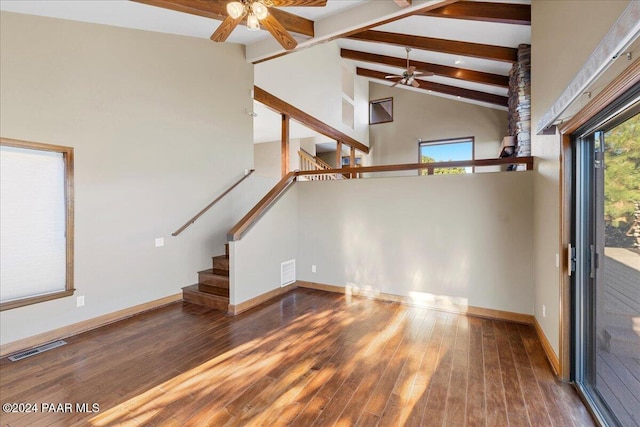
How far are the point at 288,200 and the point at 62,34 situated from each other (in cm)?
336

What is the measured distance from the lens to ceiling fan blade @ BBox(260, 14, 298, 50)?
3.01 m

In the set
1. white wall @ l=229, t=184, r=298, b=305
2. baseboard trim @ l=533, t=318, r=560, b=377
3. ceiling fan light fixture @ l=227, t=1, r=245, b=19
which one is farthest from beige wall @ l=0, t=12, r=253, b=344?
baseboard trim @ l=533, t=318, r=560, b=377

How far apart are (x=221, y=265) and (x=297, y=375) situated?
2.73m

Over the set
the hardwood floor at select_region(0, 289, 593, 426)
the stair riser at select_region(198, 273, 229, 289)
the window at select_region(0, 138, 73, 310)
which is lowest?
Answer: the hardwood floor at select_region(0, 289, 593, 426)

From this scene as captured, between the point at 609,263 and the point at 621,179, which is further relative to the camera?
the point at 609,263

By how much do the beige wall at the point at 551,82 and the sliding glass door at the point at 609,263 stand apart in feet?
0.78

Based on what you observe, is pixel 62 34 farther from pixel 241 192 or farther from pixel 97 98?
pixel 241 192

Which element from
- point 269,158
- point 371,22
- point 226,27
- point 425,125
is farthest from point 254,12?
point 425,125

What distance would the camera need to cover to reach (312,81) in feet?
24.7

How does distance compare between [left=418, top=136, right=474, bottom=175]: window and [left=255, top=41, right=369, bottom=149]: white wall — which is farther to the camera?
[left=418, top=136, right=474, bottom=175]: window

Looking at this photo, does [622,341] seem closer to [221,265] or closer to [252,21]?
[252,21]

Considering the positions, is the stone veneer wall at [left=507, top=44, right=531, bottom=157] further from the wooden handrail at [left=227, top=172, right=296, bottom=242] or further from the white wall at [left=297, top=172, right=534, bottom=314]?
the wooden handrail at [left=227, top=172, right=296, bottom=242]

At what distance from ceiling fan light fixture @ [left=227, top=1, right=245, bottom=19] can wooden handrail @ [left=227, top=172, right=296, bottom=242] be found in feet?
7.89

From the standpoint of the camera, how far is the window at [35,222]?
9.63ft
